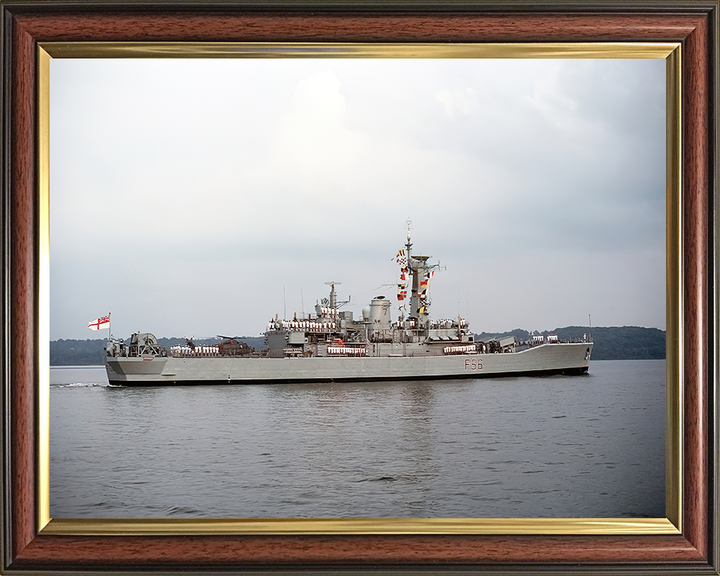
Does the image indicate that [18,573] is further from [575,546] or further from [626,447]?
[626,447]

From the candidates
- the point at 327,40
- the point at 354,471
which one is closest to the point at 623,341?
the point at 354,471

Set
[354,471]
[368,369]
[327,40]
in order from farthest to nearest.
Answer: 1. [368,369]
2. [354,471]
3. [327,40]

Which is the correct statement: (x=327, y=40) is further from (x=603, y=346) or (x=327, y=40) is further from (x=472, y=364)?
(x=472, y=364)

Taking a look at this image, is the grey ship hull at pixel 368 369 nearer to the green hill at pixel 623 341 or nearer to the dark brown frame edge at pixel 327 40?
the green hill at pixel 623 341

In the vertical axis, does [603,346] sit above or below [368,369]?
above

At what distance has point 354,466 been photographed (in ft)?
10.6

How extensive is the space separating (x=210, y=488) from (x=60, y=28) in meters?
2.21

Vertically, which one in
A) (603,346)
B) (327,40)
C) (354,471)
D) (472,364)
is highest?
(327,40)

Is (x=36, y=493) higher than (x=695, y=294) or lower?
lower

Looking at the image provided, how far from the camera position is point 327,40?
2434mm

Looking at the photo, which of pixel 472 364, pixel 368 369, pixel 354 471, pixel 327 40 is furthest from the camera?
pixel 472 364

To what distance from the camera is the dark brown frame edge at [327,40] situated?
2.38m

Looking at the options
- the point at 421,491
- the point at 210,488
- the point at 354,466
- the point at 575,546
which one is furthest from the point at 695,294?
the point at 210,488

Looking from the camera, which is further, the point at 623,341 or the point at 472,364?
the point at 472,364
